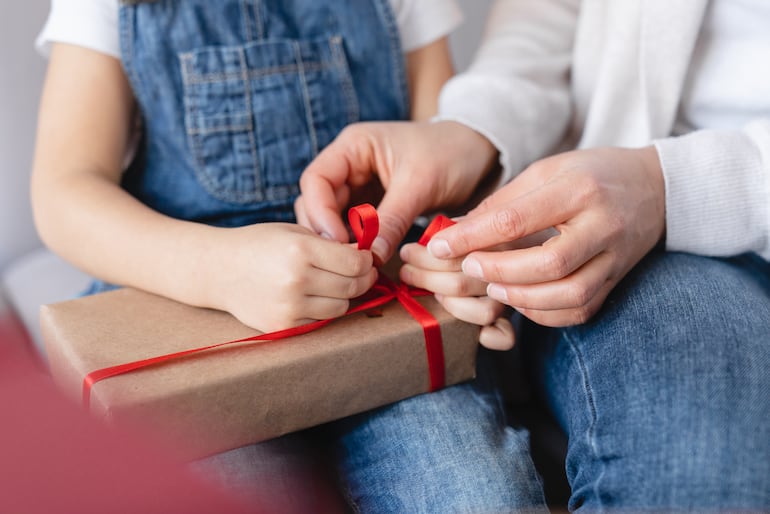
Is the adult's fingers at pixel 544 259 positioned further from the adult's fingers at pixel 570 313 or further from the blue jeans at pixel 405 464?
the blue jeans at pixel 405 464

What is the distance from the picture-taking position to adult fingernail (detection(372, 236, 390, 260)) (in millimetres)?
626

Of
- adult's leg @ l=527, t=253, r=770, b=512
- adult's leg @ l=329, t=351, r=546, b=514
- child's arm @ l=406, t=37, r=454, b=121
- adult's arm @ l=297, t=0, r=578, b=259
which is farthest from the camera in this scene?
child's arm @ l=406, t=37, r=454, b=121

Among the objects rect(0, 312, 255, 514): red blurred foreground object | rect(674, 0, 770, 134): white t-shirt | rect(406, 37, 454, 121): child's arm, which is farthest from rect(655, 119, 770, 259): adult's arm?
rect(0, 312, 255, 514): red blurred foreground object

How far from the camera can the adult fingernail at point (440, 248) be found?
22.2 inches

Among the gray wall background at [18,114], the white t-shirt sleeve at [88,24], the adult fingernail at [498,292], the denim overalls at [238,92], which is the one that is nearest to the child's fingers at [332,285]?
the adult fingernail at [498,292]

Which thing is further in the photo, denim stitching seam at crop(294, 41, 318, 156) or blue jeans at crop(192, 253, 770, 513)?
denim stitching seam at crop(294, 41, 318, 156)

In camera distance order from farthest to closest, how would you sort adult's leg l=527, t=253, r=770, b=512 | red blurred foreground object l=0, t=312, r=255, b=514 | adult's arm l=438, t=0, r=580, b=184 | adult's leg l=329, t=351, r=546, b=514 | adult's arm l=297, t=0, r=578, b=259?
adult's arm l=438, t=0, r=580, b=184
adult's arm l=297, t=0, r=578, b=259
adult's leg l=329, t=351, r=546, b=514
adult's leg l=527, t=253, r=770, b=512
red blurred foreground object l=0, t=312, r=255, b=514

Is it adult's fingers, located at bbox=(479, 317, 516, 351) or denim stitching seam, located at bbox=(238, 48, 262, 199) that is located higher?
denim stitching seam, located at bbox=(238, 48, 262, 199)

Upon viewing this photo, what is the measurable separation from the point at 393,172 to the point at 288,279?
7.6 inches

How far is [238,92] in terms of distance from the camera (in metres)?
0.76

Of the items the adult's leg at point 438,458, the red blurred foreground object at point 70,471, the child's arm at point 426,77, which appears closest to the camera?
the red blurred foreground object at point 70,471

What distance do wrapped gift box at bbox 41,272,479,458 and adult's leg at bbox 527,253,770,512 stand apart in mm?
111

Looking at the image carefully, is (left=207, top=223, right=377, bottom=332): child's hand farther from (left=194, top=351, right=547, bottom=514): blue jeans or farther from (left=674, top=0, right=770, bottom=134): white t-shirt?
(left=674, top=0, right=770, bottom=134): white t-shirt

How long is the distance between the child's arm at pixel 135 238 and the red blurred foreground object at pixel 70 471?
27 cm
